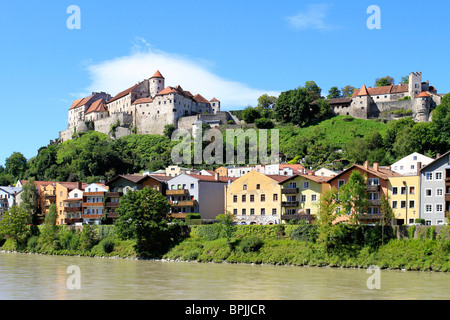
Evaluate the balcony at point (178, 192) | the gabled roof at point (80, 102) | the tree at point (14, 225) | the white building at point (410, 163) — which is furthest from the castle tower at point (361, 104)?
the gabled roof at point (80, 102)

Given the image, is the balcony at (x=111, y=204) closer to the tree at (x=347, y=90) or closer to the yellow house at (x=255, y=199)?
the yellow house at (x=255, y=199)

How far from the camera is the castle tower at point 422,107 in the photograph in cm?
11344

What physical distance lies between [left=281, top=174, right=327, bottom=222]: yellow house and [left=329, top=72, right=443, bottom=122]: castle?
5999cm

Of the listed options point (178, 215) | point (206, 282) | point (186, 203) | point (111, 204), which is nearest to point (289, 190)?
point (186, 203)

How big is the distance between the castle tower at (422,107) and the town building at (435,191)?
2467 inches

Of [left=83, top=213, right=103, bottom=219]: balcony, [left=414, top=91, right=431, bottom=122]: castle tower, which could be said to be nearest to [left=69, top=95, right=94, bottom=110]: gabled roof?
[left=83, top=213, right=103, bottom=219]: balcony

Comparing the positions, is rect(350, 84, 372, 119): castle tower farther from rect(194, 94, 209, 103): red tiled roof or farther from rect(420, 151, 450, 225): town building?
rect(420, 151, 450, 225): town building

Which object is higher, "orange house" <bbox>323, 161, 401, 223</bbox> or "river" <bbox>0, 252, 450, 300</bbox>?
"orange house" <bbox>323, 161, 401, 223</bbox>

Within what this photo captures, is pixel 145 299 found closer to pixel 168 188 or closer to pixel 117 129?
pixel 168 188

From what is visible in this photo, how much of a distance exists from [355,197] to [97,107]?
116544 millimetres

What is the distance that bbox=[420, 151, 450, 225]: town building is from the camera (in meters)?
52.8

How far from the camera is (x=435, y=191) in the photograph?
2108 inches

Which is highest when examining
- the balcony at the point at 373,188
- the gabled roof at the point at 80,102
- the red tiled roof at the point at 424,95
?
the gabled roof at the point at 80,102

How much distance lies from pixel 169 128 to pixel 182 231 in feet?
247
